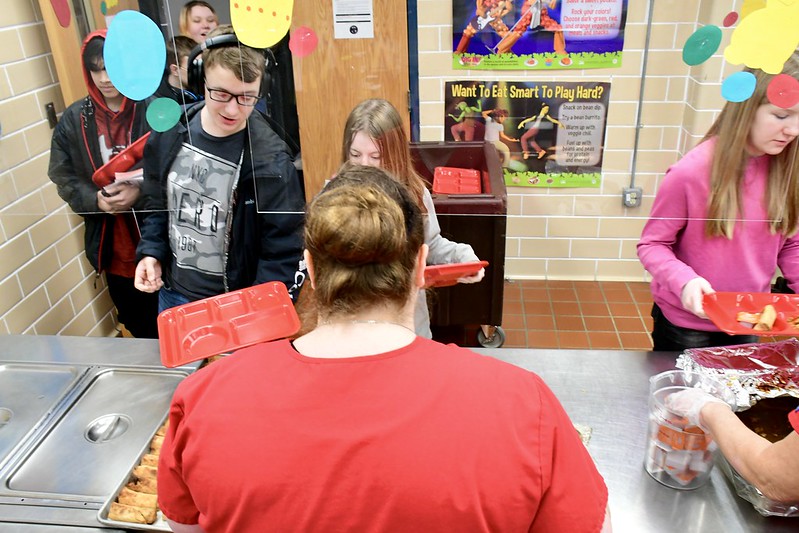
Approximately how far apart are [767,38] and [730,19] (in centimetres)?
8

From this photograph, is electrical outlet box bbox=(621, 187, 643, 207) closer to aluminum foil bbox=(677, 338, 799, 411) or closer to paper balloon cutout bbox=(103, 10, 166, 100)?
aluminum foil bbox=(677, 338, 799, 411)

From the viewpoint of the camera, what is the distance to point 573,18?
4.59 feet

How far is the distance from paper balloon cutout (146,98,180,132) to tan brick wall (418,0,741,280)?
0.65m

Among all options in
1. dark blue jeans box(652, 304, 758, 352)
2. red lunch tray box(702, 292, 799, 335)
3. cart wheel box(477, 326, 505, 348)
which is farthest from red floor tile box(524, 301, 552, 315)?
red lunch tray box(702, 292, 799, 335)

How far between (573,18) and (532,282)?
2048mm

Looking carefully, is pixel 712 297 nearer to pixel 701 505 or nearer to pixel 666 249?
pixel 666 249

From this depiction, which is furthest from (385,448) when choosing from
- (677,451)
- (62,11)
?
(62,11)

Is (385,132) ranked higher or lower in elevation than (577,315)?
higher

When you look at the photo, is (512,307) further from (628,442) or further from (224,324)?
(224,324)

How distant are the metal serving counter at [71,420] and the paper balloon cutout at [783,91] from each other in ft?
4.71

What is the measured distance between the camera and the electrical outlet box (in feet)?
5.03

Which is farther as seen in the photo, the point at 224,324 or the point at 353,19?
the point at 353,19

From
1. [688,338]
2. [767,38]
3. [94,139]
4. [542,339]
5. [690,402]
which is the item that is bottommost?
[542,339]

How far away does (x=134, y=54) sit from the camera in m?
1.59
